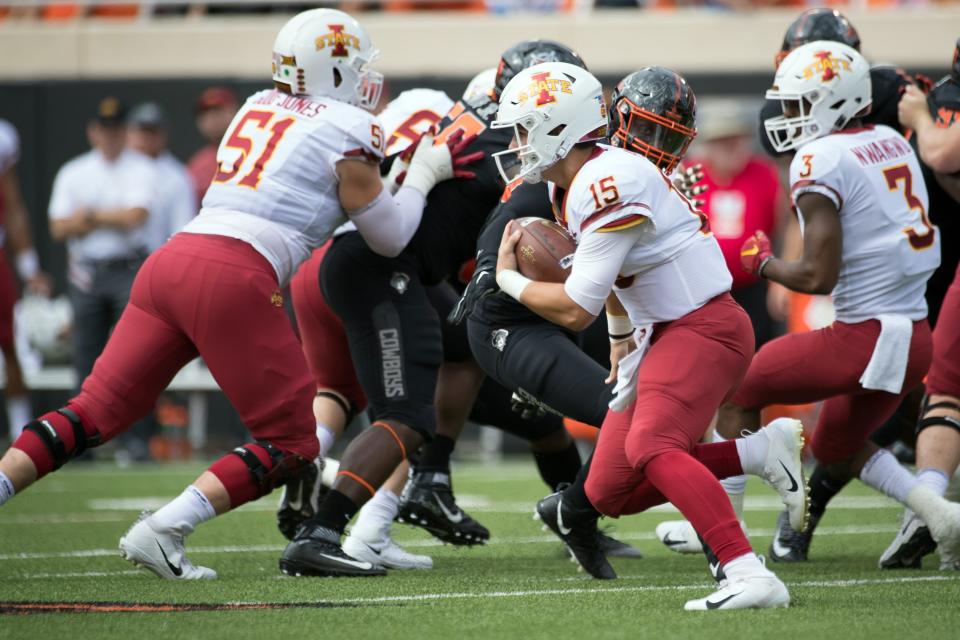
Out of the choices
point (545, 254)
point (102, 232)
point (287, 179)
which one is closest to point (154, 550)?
point (287, 179)

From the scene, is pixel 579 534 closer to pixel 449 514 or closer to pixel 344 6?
pixel 449 514

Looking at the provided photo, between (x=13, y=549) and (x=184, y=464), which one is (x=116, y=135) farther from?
(x=13, y=549)

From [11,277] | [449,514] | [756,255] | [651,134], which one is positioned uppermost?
[651,134]

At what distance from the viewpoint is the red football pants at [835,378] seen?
16.1ft

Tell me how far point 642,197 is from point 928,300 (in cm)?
258

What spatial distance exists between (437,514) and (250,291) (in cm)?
138

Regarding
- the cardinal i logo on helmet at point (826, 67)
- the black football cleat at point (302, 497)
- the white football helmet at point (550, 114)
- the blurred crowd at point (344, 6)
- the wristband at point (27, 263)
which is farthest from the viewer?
the blurred crowd at point (344, 6)

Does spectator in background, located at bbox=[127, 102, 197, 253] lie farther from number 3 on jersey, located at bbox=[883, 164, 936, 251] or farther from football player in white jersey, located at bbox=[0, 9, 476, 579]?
number 3 on jersey, located at bbox=[883, 164, 936, 251]

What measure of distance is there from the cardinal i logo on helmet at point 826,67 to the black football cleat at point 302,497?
2.26 m

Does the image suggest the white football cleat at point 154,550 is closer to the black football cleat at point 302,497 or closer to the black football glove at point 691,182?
the black football cleat at point 302,497

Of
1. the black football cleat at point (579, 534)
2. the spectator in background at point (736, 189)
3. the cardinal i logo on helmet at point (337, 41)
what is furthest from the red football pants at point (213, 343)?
the spectator in background at point (736, 189)

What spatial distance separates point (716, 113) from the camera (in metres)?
9.20

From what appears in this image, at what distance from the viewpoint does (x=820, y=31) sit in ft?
19.1

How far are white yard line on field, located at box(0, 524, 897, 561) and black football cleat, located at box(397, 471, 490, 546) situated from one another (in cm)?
34
